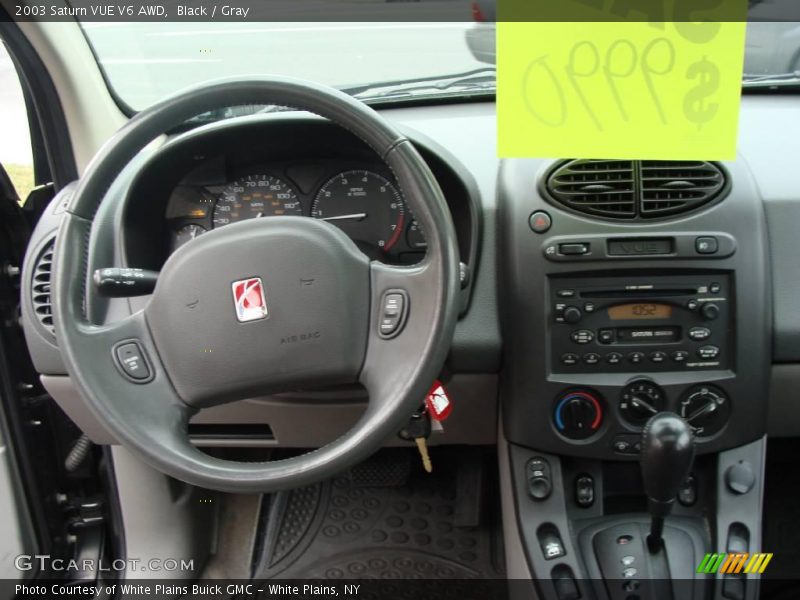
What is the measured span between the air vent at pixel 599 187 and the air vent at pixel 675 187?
0.08ft

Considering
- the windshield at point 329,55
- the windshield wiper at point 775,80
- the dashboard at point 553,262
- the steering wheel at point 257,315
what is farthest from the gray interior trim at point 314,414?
the windshield wiper at point 775,80

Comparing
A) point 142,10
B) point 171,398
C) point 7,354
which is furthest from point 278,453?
point 142,10

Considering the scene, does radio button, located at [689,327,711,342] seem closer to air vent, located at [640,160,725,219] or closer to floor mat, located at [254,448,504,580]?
air vent, located at [640,160,725,219]

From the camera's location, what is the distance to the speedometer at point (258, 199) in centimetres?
139

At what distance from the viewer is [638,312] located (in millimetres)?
1249

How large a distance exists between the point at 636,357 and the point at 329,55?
95 cm

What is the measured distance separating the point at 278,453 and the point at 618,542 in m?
1.05

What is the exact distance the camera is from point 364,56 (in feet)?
5.25

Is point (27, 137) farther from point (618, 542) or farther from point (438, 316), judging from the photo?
point (618, 542)

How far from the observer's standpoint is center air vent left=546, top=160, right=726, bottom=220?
1.22m

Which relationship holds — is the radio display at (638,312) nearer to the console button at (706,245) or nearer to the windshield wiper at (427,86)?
the console button at (706,245)

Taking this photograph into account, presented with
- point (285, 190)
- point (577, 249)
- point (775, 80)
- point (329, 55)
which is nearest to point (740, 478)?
point (577, 249)

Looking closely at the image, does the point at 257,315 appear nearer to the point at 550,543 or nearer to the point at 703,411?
the point at 550,543

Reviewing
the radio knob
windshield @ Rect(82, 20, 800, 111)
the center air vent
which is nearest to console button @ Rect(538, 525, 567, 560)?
the radio knob
